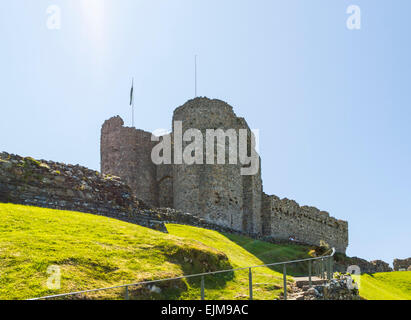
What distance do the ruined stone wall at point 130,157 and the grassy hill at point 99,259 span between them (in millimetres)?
19294

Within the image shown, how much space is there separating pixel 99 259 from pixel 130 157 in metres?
25.1

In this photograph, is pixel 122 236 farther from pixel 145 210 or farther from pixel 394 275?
pixel 394 275

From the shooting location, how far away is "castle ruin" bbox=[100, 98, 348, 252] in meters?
31.1

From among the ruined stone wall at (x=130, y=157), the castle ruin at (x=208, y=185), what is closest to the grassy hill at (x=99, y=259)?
the castle ruin at (x=208, y=185)

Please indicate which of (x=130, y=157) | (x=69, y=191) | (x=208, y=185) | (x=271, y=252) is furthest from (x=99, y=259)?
(x=130, y=157)

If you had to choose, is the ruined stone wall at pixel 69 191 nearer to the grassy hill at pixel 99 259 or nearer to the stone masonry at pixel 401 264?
the grassy hill at pixel 99 259

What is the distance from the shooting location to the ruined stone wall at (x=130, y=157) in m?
37.1

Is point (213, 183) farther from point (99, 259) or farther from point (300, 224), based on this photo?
point (99, 259)

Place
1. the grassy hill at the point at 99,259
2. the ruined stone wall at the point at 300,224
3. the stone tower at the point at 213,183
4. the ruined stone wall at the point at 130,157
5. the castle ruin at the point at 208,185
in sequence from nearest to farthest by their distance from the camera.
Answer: the grassy hill at the point at 99,259 → the stone tower at the point at 213,183 → the castle ruin at the point at 208,185 → the ruined stone wall at the point at 300,224 → the ruined stone wall at the point at 130,157

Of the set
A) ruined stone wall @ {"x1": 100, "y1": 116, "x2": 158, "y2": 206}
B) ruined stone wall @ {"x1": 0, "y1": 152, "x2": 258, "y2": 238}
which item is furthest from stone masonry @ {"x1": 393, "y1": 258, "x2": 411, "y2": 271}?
ruined stone wall @ {"x1": 0, "y1": 152, "x2": 258, "y2": 238}

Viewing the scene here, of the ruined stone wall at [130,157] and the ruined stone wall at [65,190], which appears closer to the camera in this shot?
the ruined stone wall at [65,190]

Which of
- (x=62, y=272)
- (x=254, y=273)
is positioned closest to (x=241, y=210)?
(x=254, y=273)
